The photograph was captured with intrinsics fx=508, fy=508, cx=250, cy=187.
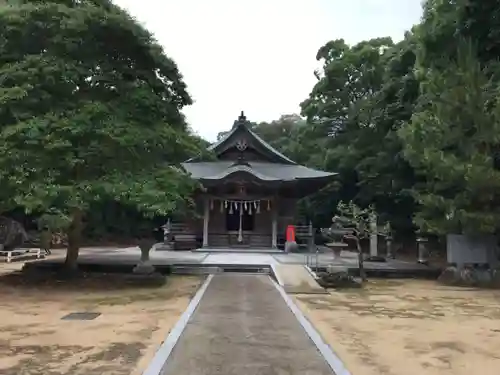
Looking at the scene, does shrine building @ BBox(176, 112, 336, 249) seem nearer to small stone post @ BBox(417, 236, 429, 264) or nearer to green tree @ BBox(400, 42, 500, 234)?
small stone post @ BBox(417, 236, 429, 264)

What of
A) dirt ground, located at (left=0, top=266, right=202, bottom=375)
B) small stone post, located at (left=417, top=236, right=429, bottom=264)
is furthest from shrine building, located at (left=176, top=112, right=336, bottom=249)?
dirt ground, located at (left=0, top=266, right=202, bottom=375)

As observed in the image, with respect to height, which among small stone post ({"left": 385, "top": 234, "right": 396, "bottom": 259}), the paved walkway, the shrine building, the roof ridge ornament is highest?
the roof ridge ornament

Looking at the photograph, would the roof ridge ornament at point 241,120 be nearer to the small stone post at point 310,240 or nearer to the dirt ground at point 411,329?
the small stone post at point 310,240

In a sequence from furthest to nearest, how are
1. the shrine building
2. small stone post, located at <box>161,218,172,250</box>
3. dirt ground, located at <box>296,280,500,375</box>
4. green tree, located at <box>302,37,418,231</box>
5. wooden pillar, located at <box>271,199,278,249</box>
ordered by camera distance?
1. small stone post, located at <box>161,218,172,250</box>
2. wooden pillar, located at <box>271,199,278,249</box>
3. the shrine building
4. green tree, located at <box>302,37,418,231</box>
5. dirt ground, located at <box>296,280,500,375</box>

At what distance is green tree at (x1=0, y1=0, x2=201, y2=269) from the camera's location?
460 inches

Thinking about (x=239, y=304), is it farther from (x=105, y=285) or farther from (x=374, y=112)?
(x=374, y=112)

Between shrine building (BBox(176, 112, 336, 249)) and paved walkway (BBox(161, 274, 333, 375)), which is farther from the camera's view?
shrine building (BBox(176, 112, 336, 249))

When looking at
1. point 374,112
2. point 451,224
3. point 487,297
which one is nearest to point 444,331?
point 487,297

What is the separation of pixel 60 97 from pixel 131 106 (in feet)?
5.80

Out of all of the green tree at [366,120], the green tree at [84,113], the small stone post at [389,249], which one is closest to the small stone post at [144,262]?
the green tree at [84,113]

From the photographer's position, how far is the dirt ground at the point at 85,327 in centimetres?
580

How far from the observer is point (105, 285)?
13477 mm

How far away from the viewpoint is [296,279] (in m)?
13.9

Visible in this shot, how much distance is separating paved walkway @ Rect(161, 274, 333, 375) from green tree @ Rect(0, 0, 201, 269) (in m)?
3.57
